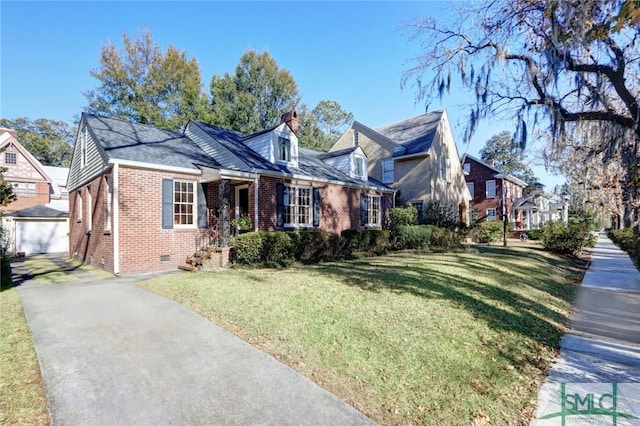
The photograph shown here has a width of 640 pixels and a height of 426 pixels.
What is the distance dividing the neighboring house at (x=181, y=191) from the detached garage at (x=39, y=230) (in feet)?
22.2

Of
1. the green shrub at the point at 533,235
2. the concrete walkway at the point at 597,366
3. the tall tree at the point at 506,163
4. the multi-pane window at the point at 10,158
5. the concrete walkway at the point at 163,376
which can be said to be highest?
the tall tree at the point at 506,163

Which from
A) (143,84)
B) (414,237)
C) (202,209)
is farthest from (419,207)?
(143,84)

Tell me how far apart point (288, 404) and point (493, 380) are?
2.34m

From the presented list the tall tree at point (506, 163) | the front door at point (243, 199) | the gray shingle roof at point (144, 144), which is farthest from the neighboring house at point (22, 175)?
the tall tree at point (506, 163)

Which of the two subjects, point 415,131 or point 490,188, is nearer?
point 415,131

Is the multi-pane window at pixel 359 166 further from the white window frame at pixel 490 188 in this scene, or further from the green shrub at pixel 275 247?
the white window frame at pixel 490 188

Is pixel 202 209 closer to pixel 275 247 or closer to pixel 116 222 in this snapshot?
pixel 116 222

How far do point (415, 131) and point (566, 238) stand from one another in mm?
11295

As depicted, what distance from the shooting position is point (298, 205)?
46.7 feet

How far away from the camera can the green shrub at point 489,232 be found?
24000 mm

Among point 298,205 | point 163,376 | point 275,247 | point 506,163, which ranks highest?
point 506,163

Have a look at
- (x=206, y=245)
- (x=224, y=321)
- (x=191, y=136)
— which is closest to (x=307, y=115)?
(x=191, y=136)

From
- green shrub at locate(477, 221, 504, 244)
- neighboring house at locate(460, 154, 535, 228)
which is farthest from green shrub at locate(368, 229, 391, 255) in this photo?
neighboring house at locate(460, 154, 535, 228)
